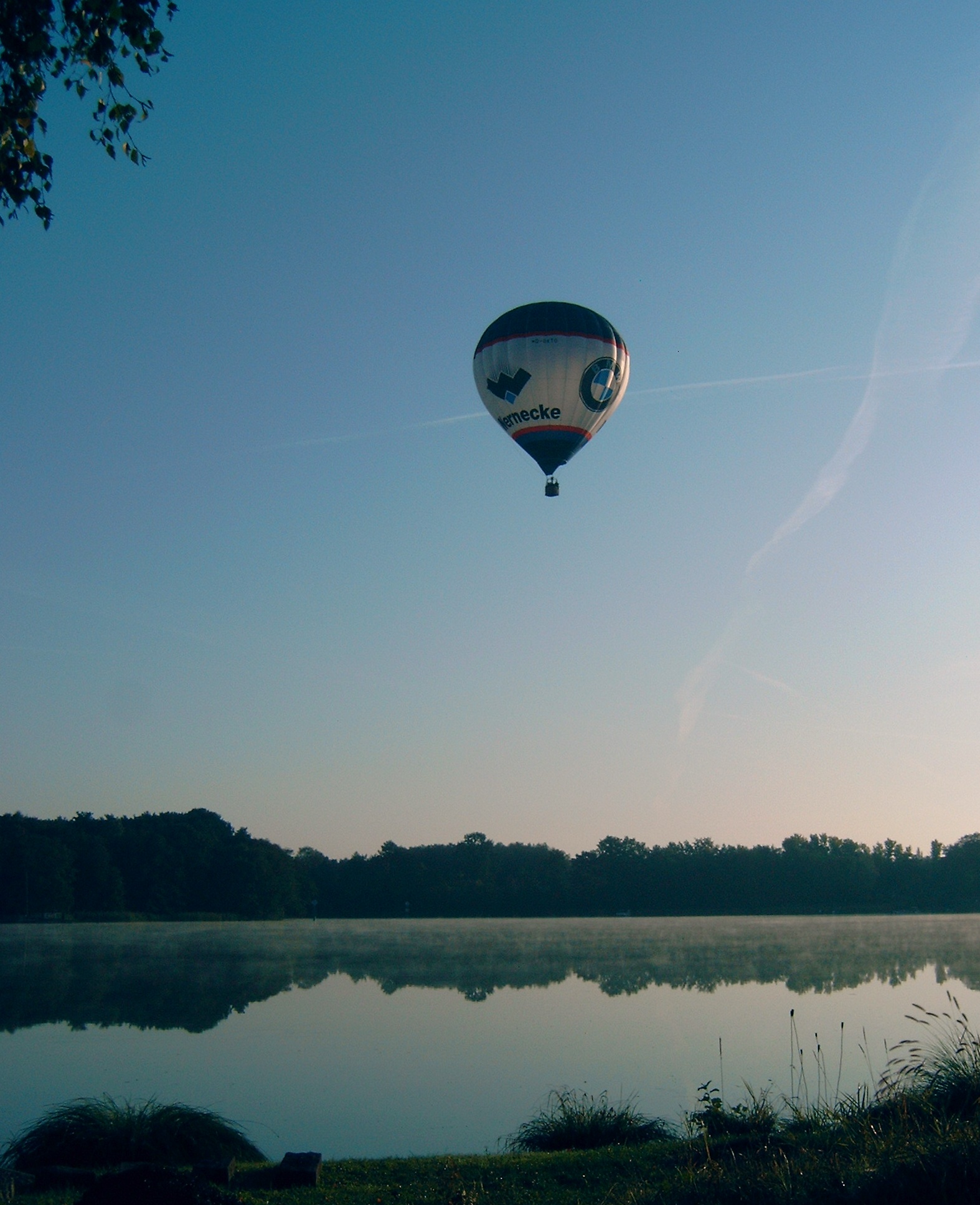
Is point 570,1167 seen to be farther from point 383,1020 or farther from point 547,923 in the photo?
point 547,923

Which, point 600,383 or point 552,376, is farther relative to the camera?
point 600,383

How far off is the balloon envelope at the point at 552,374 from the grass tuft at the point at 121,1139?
15.7 m

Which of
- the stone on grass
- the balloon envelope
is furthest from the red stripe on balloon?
the stone on grass

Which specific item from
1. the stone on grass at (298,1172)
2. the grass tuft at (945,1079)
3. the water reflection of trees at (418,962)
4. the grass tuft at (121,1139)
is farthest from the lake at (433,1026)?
the stone on grass at (298,1172)

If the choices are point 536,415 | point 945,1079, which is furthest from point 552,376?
point 945,1079

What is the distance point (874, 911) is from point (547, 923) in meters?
38.1

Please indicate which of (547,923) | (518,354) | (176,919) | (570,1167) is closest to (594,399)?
(518,354)

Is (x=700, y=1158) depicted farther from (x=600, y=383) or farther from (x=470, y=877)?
(x=470, y=877)

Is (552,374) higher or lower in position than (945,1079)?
higher

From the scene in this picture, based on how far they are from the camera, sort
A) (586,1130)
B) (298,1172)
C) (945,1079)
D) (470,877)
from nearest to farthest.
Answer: (298,1172)
(945,1079)
(586,1130)
(470,877)

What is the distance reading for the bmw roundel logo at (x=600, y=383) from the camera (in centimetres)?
2317

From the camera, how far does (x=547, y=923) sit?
71.9 m

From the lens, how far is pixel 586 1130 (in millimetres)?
11133

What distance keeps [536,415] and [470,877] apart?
8229 centimetres
